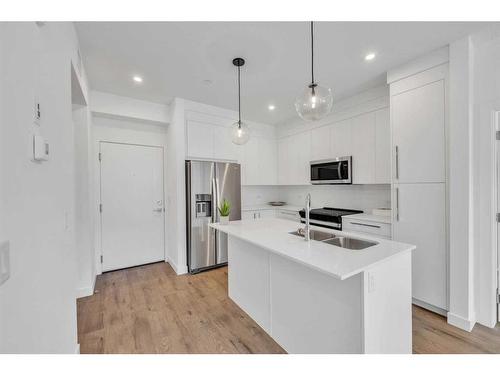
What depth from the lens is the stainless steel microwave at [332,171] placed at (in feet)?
11.1

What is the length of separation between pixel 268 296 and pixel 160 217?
104 inches

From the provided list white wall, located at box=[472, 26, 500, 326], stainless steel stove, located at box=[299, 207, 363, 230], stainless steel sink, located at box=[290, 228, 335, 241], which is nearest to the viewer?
white wall, located at box=[472, 26, 500, 326]

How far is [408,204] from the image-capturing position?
2414 millimetres

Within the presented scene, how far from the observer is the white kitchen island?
4.21ft

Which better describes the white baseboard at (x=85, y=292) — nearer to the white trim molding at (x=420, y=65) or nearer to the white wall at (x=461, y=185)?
the white wall at (x=461, y=185)

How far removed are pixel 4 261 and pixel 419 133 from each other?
3156 mm

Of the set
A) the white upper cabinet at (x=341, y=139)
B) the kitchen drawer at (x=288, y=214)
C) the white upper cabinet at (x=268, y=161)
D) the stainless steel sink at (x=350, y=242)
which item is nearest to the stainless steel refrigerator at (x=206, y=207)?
the white upper cabinet at (x=268, y=161)

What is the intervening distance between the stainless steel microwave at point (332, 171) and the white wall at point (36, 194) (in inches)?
130

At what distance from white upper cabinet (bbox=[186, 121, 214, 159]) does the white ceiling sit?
0.54m

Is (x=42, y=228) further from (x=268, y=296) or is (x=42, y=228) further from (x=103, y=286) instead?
(x=103, y=286)

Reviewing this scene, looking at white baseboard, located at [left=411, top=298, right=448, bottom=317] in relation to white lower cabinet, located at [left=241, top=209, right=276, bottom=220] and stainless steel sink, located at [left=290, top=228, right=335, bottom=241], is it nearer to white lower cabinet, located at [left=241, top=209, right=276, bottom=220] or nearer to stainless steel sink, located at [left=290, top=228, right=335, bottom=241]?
stainless steel sink, located at [left=290, top=228, right=335, bottom=241]

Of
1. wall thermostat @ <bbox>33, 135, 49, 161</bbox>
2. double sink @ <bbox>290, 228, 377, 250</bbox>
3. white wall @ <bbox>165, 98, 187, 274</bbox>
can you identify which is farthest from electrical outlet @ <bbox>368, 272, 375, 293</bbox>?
white wall @ <bbox>165, 98, 187, 274</bbox>

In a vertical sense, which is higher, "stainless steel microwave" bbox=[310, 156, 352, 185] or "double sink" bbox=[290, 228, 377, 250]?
"stainless steel microwave" bbox=[310, 156, 352, 185]
